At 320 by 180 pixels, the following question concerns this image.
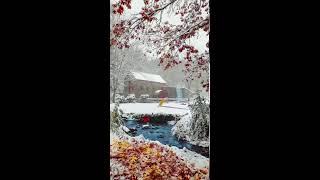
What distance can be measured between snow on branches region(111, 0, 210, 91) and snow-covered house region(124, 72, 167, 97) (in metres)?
0.15

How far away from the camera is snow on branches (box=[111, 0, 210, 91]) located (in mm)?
2102

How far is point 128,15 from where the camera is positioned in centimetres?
208

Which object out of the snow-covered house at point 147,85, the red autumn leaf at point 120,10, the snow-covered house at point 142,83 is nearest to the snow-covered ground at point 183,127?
the snow-covered house at point 147,85

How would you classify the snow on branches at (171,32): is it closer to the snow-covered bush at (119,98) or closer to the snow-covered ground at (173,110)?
the snow-covered ground at (173,110)

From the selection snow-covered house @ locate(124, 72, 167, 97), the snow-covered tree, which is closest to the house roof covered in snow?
snow-covered house @ locate(124, 72, 167, 97)

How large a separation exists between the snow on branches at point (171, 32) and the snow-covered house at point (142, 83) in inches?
Answer: 6.0

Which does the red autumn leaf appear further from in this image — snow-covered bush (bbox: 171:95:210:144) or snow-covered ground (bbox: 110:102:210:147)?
snow-covered bush (bbox: 171:95:210:144)

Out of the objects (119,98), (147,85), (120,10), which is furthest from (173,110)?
(120,10)

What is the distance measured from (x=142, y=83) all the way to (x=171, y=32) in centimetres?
51

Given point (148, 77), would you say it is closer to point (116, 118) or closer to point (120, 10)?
point (116, 118)

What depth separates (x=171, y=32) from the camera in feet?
7.08
